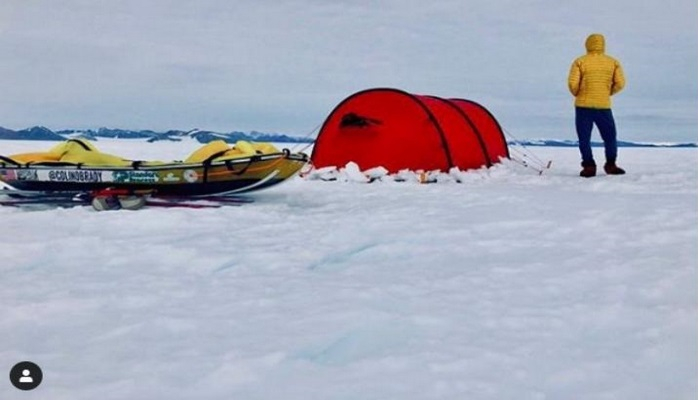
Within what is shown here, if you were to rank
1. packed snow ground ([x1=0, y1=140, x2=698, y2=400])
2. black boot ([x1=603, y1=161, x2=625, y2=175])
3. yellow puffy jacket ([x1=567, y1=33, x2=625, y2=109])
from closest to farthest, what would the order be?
packed snow ground ([x1=0, y1=140, x2=698, y2=400])
yellow puffy jacket ([x1=567, y1=33, x2=625, y2=109])
black boot ([x1=603, y1=161, x2=625, y2=175])

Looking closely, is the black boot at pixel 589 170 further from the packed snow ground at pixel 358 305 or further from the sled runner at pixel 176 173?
the sled runner at pixel 176 173

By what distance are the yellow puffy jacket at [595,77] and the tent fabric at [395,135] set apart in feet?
6.03

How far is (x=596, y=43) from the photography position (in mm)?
9484

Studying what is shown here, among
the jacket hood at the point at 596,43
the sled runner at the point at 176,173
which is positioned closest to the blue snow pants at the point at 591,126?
the jacket hood at the point at 596,43

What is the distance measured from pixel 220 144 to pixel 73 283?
149 inches

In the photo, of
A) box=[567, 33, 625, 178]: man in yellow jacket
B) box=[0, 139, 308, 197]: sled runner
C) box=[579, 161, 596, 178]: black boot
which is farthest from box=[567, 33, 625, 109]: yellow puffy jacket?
box=[0, 139, 308, 197]: sled runner

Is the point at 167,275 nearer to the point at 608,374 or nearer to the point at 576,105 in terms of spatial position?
the point at 608,374

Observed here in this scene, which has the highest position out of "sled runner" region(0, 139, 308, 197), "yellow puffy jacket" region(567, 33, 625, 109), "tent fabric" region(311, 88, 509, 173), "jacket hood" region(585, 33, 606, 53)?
"jacket hood" region(585, 33, 606, 53)

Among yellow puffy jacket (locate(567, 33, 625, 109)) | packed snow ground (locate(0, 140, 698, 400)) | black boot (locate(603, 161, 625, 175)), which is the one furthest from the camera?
black boot (locate(603, 161, 625, 175))

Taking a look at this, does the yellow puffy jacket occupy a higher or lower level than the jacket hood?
A: lower

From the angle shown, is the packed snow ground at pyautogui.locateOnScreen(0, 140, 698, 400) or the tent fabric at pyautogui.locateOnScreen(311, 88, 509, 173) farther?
the tent fabric at pyautogui.locateOnScreen(311, 88, 509, 173)

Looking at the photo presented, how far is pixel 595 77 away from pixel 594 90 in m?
0.18

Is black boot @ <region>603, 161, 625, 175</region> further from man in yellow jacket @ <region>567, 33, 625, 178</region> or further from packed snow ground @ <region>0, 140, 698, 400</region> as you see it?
packed snow ground @ <region>0, 140, 698, 400</region>

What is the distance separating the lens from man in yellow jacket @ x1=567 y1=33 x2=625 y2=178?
30.9 ft
